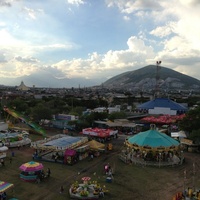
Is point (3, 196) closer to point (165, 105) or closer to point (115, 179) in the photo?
point (115, 179)

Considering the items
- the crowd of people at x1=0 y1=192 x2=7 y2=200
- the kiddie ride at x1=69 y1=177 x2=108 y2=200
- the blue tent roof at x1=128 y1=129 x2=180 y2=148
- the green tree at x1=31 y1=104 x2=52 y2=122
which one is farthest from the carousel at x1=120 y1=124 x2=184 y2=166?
the green tree at x1=31 y1=104 x2=52 y2=122

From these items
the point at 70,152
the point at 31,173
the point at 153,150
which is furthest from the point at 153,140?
the point at 31,173

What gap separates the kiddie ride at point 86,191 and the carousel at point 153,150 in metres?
8.31

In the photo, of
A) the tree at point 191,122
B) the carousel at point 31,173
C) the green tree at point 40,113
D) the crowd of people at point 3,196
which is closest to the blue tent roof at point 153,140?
the tree at point 191,122

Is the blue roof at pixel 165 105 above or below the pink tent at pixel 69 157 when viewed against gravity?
above

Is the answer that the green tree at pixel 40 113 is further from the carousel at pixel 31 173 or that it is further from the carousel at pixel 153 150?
the carousel at pixel 31 173

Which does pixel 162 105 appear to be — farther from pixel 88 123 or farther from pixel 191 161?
pixel 191 161

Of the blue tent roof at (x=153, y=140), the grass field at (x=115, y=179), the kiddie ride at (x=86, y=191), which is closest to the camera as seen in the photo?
the kiddie ride at (x=86, y=191)

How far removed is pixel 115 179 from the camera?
72.5 ft

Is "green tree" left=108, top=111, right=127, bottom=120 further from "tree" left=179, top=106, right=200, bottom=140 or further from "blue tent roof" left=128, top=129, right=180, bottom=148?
"blue tent roof" left=128, top=129, right=180, bottom=148

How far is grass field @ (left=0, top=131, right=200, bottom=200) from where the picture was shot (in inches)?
744

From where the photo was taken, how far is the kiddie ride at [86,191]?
59.4ft

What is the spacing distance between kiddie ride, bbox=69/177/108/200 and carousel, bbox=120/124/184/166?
831cm

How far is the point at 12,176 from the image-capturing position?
889 inches
